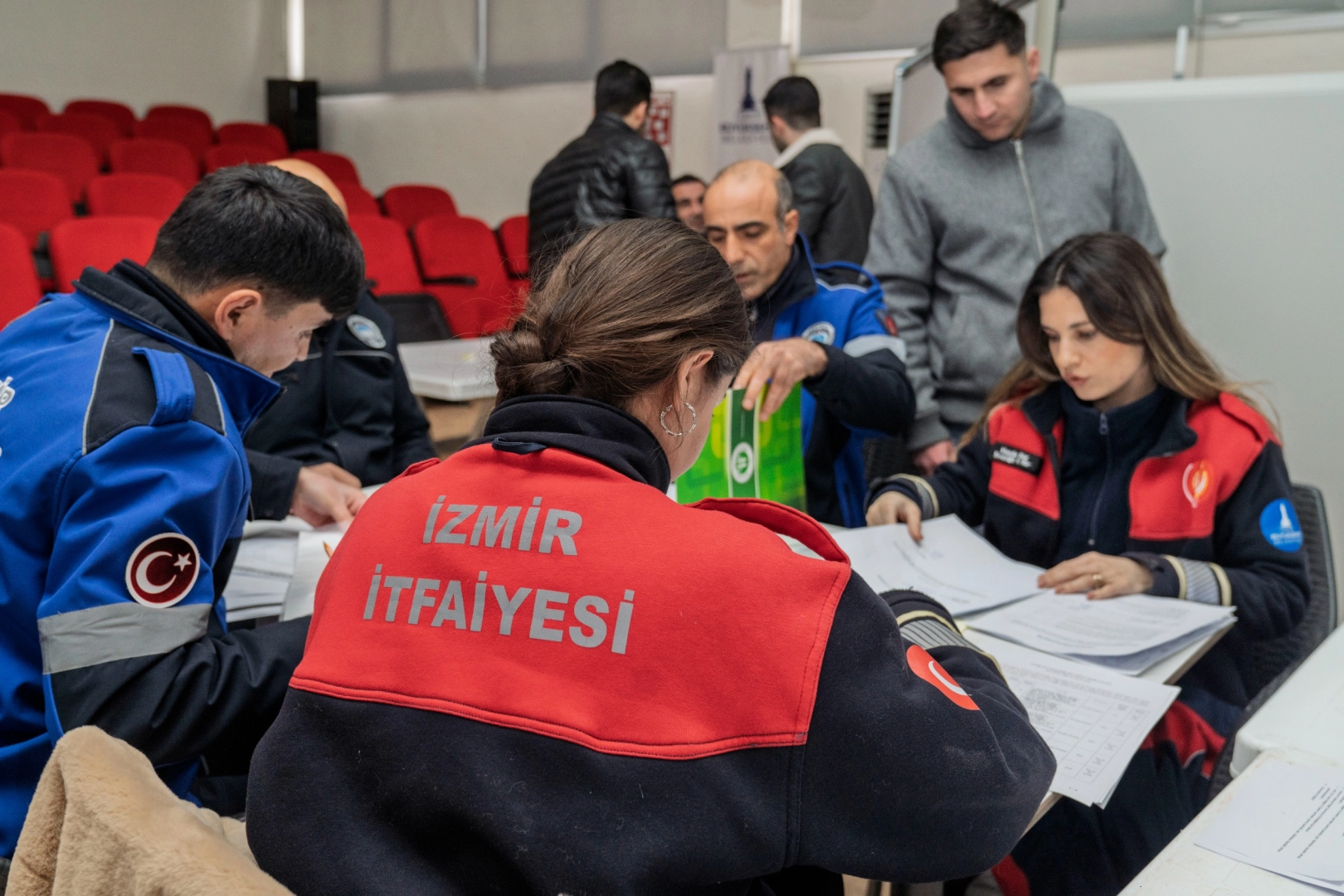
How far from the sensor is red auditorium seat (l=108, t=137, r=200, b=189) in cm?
606

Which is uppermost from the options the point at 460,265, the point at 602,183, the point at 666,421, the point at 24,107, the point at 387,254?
the point at 24,107

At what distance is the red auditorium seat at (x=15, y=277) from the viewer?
10.4 feet

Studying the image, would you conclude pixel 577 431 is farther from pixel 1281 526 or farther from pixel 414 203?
pixel 414 203

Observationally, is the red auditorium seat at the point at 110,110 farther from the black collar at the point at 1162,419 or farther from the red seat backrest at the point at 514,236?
the black collar at the point at 1162,419

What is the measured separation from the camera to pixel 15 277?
3223mm

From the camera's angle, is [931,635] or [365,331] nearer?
[931,635]

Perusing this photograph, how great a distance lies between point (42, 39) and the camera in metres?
7.47

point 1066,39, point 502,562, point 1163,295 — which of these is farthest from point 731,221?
point 1066,39

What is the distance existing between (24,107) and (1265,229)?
7.02m

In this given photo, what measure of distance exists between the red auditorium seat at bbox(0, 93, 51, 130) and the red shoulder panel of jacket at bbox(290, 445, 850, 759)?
22.8ft

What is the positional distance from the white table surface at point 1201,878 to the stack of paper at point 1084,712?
11 cm

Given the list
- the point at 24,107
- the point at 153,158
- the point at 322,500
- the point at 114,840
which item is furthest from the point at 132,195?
the point at 114,840

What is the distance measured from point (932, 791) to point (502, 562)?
33cm

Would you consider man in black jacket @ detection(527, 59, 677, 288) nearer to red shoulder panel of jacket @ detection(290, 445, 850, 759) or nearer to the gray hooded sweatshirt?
the gray hooded sweatshirt
